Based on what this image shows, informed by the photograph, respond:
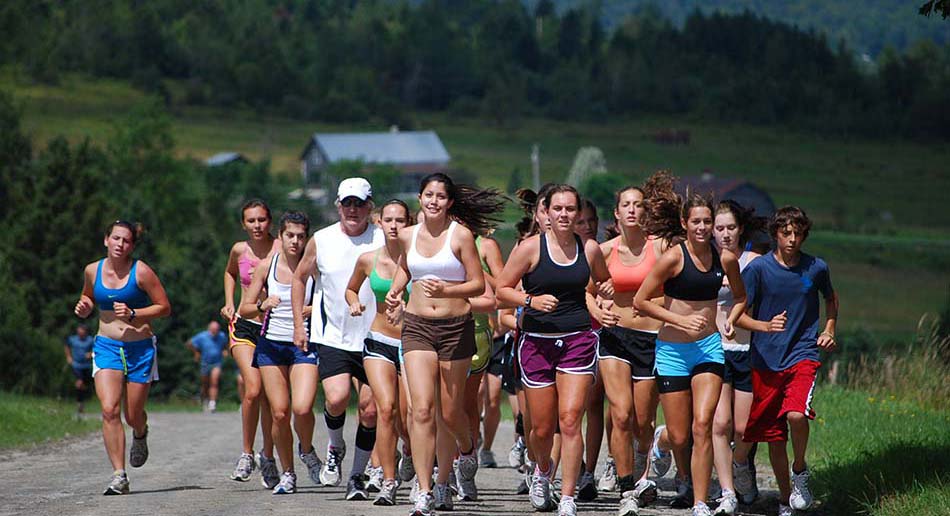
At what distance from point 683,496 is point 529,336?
202 centimetres

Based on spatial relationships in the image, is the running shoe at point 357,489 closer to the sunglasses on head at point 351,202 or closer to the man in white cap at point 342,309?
the man in white cap at point 342,309

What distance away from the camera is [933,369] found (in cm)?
1984

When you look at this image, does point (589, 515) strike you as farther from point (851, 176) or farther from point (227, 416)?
point (851, 176)

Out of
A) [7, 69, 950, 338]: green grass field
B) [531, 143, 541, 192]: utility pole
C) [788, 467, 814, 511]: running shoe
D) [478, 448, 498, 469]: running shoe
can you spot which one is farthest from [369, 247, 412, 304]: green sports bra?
[531, 143, 541, 192]: utility pole

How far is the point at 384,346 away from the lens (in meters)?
11.4

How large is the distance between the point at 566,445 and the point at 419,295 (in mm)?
1440

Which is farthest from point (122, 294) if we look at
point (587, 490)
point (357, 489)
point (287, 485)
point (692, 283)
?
point (692, 283)

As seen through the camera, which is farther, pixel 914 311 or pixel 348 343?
pixel 914 311

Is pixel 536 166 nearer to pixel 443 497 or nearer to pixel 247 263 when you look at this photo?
pixel 247 263

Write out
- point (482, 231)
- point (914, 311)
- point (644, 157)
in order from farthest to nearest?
point (644, 157), point (914, 311), point (482, 231)

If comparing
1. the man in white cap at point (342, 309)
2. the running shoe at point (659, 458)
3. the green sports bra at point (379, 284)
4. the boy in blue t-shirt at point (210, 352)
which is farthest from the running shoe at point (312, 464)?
the boy in blue t-shirt at point (210, 352)

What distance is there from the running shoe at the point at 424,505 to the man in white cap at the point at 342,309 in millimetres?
1530

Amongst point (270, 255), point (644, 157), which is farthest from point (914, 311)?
point (270, 255)

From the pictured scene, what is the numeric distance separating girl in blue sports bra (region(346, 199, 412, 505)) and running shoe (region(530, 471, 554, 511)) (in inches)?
40.6
